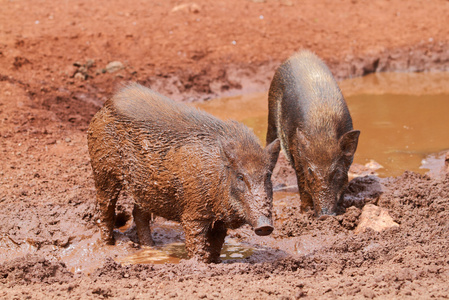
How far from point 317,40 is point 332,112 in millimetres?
10187

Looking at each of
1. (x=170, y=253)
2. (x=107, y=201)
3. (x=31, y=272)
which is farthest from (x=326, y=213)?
(x=31, y=272)

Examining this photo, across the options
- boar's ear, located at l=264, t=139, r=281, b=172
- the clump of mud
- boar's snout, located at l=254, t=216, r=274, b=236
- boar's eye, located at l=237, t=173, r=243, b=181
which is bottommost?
the clump of mud

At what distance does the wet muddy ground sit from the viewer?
551cm

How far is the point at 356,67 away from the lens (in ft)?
56.1

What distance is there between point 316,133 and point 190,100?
23.4 ft

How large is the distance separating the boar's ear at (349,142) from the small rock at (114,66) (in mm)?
8370

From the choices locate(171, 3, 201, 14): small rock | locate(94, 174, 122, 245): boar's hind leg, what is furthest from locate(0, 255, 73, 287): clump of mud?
locate(171, 3, 201, 14): small rock

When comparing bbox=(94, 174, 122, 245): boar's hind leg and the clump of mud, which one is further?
bbox=(94, 174, 122, 245): boar's hind leg

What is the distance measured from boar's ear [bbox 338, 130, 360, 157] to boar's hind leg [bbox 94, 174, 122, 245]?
2939mm

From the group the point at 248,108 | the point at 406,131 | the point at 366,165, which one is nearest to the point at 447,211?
the point at 366,165

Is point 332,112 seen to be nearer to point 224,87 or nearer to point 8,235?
point 8,235

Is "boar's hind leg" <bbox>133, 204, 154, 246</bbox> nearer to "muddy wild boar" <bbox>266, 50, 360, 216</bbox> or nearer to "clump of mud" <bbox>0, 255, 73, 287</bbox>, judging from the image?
"clump of mud" <bbox>0, 255, 73, 287</bbox>

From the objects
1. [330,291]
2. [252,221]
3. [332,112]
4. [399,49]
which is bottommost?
[330,291]

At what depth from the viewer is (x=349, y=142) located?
7789 millimetres
